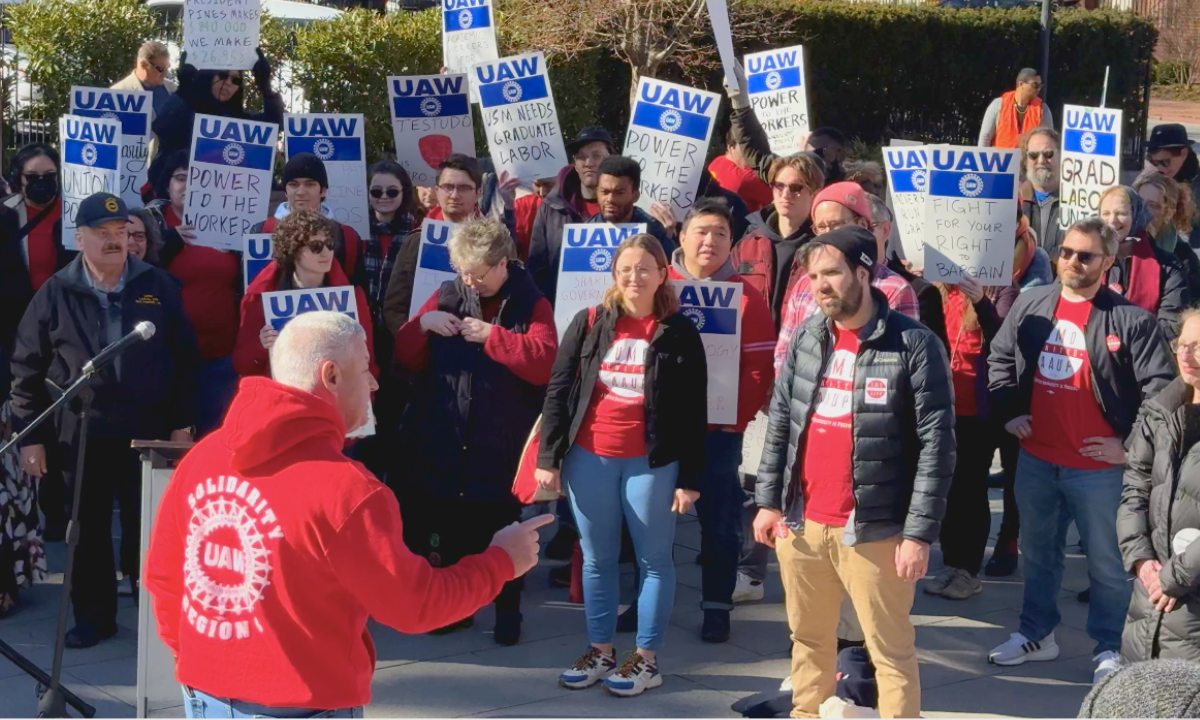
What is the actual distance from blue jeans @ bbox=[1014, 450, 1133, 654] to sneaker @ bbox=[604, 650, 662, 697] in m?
1.73

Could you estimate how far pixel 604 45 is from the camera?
16.4 meters

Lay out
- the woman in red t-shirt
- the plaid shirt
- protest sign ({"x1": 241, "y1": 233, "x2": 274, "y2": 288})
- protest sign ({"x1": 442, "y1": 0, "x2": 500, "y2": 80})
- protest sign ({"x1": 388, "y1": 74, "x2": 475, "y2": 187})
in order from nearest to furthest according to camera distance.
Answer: the plaid shirt
the woman in red t-shirt
protest sign ({"x1": 241, "y1": 233, "x2": 274, "y2": 288})
protest sign ({"x1": 388, "y1": 74, "x2": 475, "y2": 187})
protest sign ({"x1": 442, "y1": 0, "x2": 500, "y2": 80})

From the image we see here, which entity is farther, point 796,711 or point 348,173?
point 348,173

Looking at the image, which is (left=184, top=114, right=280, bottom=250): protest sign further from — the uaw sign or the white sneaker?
the white sneaker

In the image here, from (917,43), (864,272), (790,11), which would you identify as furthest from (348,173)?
(917,43)

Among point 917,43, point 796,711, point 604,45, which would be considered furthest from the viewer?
point 917,43

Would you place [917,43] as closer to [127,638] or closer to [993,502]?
[993,502]

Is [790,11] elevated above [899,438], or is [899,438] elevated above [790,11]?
[790,11]

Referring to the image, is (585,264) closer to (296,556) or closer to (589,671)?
(589,671)

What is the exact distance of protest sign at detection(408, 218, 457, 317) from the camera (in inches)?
278

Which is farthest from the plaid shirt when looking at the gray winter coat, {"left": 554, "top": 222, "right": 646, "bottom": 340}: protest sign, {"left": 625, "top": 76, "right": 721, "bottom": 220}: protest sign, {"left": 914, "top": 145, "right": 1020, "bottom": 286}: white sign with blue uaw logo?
{"left": 625, "top": 76, "right": 721, "bottom": 220}: protest sign

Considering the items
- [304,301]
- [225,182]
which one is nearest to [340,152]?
[225,182]

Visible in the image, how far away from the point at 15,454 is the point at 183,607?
3901mm

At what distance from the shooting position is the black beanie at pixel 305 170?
7445mm
